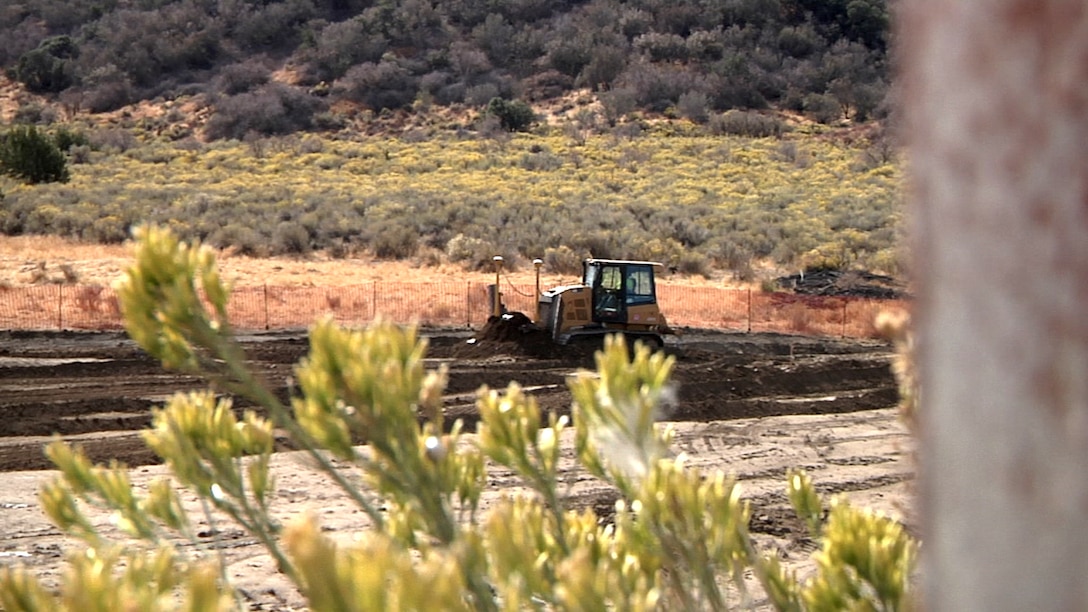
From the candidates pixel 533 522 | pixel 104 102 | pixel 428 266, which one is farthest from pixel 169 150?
pixel 533 522

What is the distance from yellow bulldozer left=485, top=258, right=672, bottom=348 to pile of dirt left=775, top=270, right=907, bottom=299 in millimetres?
11966

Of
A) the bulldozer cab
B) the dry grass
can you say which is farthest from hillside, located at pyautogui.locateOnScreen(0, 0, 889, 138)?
the bulldozer cab

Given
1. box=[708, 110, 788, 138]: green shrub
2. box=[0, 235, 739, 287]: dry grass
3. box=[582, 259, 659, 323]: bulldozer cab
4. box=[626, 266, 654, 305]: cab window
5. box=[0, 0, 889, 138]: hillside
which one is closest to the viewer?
box=[582, 259, 659, 323]: bulldozer cab

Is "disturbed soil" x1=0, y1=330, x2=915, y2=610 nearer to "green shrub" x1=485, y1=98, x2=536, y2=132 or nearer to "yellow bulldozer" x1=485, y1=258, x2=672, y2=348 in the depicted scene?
"yellow bulldozer" x1=485, y1=258, x2=672, y2=348

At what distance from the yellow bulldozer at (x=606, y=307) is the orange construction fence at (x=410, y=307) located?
5.06 m

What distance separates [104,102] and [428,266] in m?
45.9

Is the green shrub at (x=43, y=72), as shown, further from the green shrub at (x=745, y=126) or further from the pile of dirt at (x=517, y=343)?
the pile of dirt at (x=517, y=343)

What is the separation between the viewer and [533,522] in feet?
12.2

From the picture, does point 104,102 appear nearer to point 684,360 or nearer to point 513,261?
point 513,261

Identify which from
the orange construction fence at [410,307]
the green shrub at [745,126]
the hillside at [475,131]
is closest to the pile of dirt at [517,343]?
the orange construction fence at [410,307]

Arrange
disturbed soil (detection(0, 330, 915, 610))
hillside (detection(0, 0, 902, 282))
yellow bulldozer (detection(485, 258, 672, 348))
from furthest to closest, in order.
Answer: hillside (detection(0, 0, 902, 282)) < yellow bulldozer (detection(485, 258, 672, 348)) < disturbed soil (detection(0, 330, 915, 610))

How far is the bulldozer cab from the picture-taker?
25.3 meters

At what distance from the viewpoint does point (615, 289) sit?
2533 cm

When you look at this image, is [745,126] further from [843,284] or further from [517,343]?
[517,343]
